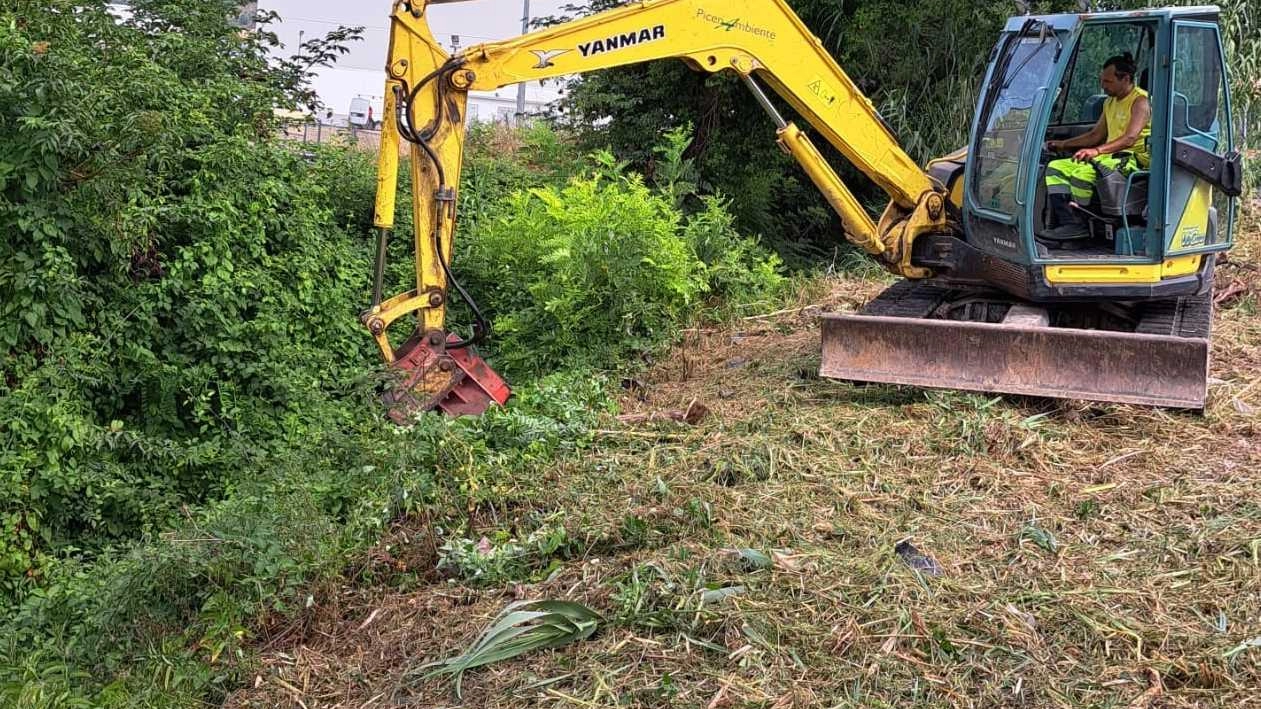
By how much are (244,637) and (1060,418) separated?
165 inches

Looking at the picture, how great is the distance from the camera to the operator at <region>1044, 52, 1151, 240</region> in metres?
6.83

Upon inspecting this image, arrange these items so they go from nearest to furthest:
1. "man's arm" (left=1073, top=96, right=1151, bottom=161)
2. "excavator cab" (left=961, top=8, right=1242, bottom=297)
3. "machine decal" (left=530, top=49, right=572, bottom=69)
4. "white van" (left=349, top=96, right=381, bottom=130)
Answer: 1. "excavator cab" (left=961, top=8, right=1242, bottom=297)
2. "man's arm" (left=1073, top=96, right=1151, bottom=161)
3. "machine decal" (left=530, top=49, right=572, bottom=69)
4. "white van" (left=349, top=96, right=381, bottom=130)

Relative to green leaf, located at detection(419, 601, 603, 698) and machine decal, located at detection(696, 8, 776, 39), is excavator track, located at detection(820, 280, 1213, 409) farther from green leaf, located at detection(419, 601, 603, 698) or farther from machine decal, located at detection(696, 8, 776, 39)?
green leaf, located at detection(419, 601, 603, 698)

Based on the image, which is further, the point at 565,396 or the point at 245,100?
the point at 245,100

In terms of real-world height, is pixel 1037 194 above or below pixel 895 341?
above

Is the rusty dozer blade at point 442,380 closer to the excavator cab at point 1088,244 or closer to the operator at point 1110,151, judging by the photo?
the excavator cab at point 1088,244

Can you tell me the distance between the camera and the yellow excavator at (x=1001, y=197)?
6.45m

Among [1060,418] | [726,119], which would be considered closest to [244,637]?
[1060,418]

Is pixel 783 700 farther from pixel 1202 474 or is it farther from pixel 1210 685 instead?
pixel 1202 474

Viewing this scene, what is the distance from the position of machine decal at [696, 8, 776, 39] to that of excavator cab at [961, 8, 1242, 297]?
1.41 m

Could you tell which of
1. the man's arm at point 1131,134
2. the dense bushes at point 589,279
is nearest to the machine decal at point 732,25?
the dense bushes at point 589,279

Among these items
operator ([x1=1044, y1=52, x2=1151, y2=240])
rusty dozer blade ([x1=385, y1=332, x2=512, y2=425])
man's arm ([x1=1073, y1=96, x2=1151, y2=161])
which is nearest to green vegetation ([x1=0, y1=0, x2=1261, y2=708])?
rusty dozer blade ([x1=385, y1=332, x2=512, y2=425])

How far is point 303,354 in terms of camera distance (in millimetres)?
7785

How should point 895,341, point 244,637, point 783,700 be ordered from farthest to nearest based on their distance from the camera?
point 895,341 < point 244,637 < point 783,700
